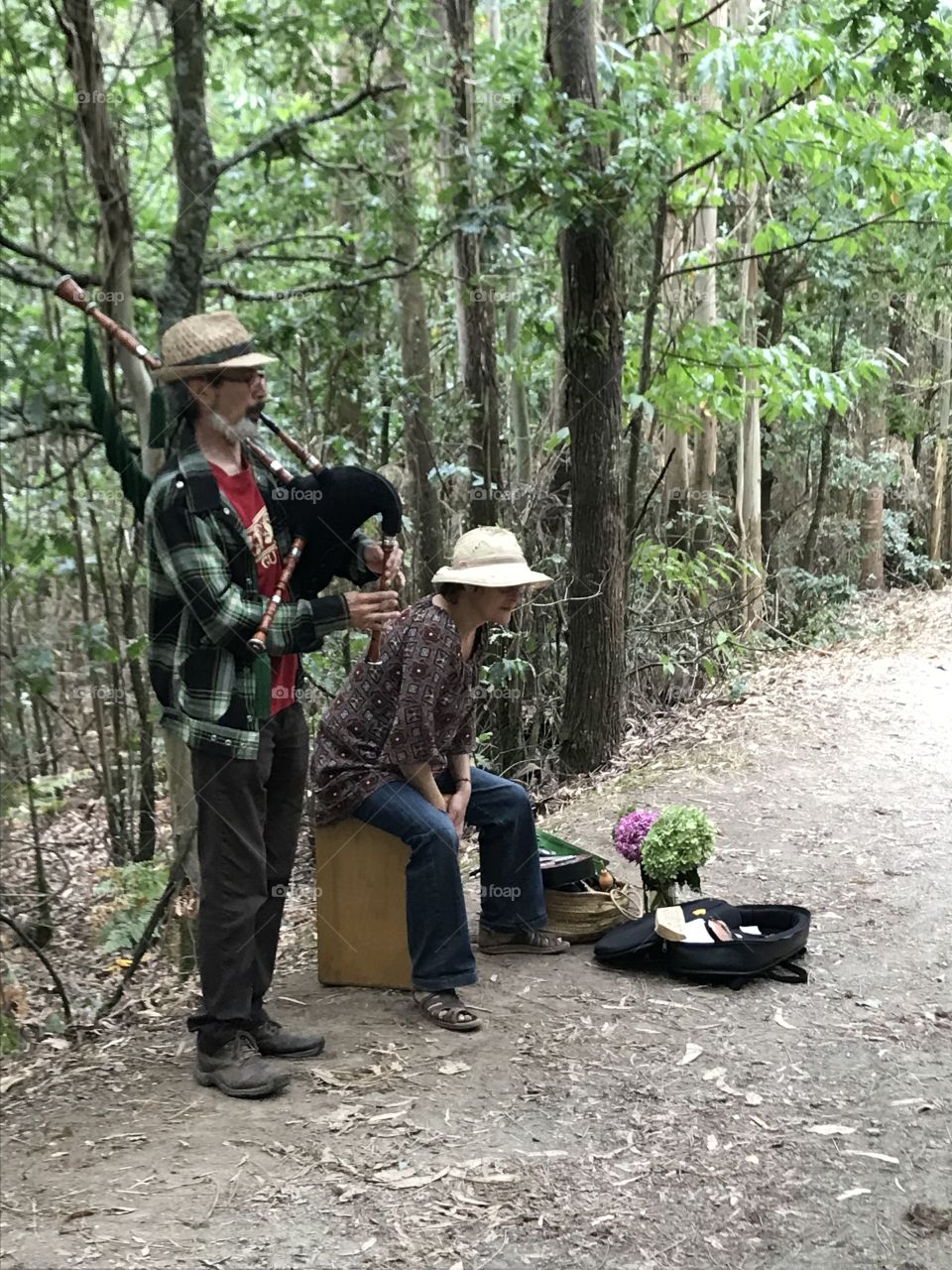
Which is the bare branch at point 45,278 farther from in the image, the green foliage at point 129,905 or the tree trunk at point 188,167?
the green foliage at point 129,905

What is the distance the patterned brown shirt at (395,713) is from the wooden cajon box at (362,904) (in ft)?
0.41

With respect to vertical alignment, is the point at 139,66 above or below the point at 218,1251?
above

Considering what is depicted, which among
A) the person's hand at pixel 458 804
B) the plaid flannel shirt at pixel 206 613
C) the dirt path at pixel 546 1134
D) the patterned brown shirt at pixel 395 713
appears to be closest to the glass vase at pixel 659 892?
the dirt path at pixel 546 1134

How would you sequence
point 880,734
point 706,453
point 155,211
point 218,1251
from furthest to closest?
point 706,453
point 880,734
point 155,211
point 218,1251

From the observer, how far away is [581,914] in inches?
187

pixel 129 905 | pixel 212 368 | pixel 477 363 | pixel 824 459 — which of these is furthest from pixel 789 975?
pixel 824 459

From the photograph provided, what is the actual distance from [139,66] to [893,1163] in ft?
14.9

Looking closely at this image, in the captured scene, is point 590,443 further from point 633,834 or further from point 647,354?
point 633,834

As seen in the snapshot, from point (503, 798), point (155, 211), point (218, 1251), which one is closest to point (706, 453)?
point (155, 211)

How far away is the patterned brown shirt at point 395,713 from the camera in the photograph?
4.00 m

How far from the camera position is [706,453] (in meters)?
12.2

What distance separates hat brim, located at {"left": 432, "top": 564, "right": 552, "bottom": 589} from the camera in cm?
404

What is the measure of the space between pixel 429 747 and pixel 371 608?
757 millimetres

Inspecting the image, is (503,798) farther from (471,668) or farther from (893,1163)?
(893,1163)
